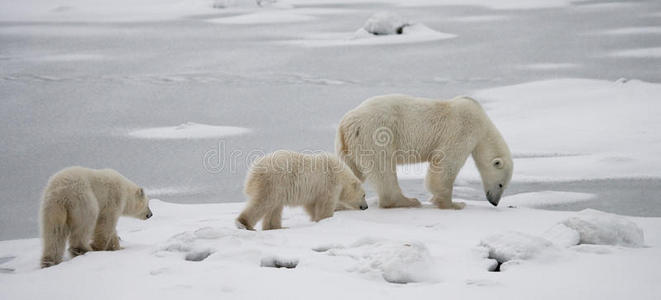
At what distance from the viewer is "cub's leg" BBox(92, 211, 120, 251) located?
4.36 m

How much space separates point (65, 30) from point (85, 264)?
19011 millimetres

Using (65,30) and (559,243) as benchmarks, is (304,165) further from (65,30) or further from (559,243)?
(65,30)

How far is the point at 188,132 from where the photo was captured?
9.18 metres

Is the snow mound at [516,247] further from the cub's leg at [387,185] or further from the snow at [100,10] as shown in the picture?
the snow at [100,10]

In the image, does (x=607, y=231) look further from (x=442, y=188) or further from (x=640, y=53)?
(x=640, y=53)

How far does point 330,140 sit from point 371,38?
9266 millimetres

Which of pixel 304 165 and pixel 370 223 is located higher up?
pixel 304 165

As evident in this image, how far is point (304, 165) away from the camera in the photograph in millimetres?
5012

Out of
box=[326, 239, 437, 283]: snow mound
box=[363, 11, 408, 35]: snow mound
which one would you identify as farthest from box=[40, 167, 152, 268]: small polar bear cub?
box=[363, 11, 408, 35]: snow mound

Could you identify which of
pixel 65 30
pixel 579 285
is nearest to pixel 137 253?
pixel 579 285

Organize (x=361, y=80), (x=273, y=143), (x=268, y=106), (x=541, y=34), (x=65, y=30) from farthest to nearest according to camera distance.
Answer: (x=65, y=30) < (x=541, y=34) < (x=361, y=80) < (x=268, y=106) < (x=273, y=143)

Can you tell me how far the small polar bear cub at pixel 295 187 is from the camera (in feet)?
15.8

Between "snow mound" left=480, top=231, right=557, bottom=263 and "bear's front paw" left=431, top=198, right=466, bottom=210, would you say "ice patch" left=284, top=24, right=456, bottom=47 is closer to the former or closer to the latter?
"bear's front paw" left=431, top=198, right=466, bottom=210

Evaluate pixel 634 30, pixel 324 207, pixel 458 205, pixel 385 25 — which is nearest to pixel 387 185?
pixel 458 205
